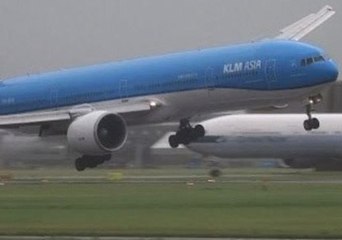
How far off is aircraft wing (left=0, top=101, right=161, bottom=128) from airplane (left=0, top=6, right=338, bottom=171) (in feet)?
0.15

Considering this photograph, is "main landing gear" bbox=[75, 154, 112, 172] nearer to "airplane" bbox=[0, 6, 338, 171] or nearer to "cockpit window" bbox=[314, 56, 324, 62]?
"airplane" bbox=[0, 6, 338, 171]

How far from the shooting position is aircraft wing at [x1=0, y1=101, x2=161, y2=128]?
51406 millimetres

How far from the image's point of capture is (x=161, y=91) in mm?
50875

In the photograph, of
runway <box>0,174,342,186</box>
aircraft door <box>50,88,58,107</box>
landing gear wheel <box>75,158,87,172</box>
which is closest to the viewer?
landing gear wheel <box>75,158,87,172</box>

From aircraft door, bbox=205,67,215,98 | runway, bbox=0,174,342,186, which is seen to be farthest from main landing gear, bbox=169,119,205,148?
runway, bbox=0,174,342,186

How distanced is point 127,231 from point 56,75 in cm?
2701

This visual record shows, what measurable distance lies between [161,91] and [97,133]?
348 cm

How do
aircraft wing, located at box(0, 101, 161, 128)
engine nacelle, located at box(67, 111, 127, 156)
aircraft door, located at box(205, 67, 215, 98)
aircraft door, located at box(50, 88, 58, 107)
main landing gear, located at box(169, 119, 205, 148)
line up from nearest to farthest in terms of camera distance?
aircraft door, located at box(205, 67, 215, 98) → engine nacelle, located at box(67, 111, 127, 156) → aircraft wing, located at box(0, 101, 161, 128) → main landing gear, located at box(169, 119, 205, 148) → aircraft door, located at box(50, 88, 58, 107)

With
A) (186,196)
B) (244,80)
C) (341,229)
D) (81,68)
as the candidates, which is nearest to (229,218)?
(341,229)

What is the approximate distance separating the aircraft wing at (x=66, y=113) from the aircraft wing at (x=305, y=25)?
27.9ft

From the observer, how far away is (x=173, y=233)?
28.2 meters

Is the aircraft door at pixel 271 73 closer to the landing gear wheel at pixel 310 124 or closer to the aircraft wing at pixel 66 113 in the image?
the landing gear wheel at pixel 310 124

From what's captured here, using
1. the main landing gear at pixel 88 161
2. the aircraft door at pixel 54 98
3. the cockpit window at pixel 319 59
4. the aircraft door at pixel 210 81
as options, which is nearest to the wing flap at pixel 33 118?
the aircraft door at pixel 54 98

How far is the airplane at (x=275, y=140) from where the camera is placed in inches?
3305
